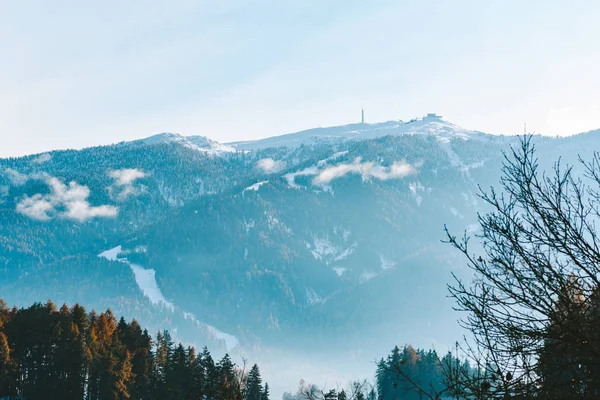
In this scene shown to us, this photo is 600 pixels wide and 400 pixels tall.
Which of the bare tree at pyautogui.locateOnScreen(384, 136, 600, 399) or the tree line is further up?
the bare tree at pyautogui.locateOnScreen(384, 136, 600, 399)

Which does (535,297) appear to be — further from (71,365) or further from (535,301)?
(71,365)

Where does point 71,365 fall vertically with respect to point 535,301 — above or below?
below

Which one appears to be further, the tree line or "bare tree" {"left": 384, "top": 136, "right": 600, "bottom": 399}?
the tree line

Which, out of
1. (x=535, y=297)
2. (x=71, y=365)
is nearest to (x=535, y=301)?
(x=535, y=297)

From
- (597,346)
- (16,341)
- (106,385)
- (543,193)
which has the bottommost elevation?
(106,385)

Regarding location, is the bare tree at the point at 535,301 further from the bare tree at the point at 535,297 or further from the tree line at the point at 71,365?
the tree line at the point at 71,365

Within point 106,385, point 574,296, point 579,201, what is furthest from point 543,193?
point 106,385

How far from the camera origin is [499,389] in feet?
30.0

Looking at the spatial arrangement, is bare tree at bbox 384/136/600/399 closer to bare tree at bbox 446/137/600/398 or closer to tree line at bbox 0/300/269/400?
bare tree at bbox 446/137/600/398

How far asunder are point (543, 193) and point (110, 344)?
57.4 metres

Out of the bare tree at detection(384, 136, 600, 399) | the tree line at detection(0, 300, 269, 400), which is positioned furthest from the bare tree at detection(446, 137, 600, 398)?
the tree line at detection(0, 300, 269, 400)

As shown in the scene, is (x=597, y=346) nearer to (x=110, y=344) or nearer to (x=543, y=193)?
(x=543, y=193)

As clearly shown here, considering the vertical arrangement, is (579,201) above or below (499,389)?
above

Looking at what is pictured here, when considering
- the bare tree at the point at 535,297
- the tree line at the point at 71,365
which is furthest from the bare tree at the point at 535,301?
the tree line at the point at 71,365
